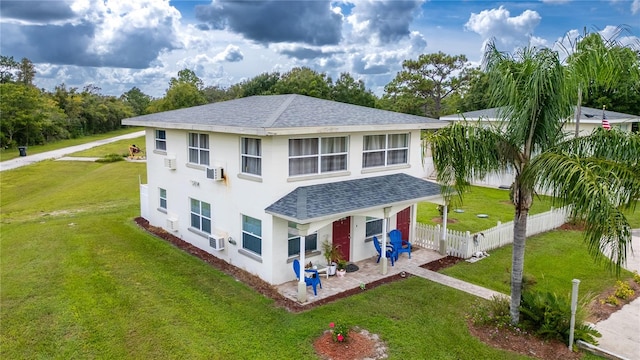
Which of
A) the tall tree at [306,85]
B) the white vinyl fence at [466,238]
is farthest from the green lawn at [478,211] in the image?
the tall tree at [306,85]

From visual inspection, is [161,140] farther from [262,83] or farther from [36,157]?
[262,83]

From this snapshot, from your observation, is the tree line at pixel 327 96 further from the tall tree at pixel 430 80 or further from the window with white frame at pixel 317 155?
the window with white frame at pixel 317 155

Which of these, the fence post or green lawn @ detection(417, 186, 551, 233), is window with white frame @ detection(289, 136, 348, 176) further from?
green lawn @ detection(417, 186, 551, 233)

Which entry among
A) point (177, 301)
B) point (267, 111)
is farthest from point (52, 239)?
point (267, 111)

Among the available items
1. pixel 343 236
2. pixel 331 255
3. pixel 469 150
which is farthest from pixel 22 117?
pixel 469 150

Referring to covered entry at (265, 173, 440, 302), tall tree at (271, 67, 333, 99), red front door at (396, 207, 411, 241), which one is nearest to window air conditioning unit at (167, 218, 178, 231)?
covered entry at (265, 173, 440, 302)
